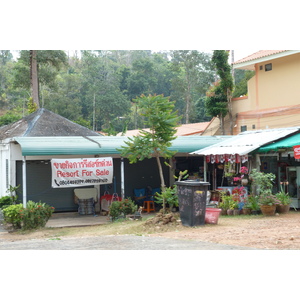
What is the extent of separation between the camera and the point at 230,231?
450 inches

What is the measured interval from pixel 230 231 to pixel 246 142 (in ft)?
22.4

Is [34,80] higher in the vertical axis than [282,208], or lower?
higher

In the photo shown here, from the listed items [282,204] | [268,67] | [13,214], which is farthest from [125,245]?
[268,67]

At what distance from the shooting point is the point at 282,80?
84.2 feet

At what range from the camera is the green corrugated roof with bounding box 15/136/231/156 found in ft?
50.9

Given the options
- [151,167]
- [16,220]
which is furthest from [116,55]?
[16,220]

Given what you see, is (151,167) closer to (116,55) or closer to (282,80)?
(282,80)

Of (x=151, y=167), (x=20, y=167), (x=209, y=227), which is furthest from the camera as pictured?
(x=151, y=167)

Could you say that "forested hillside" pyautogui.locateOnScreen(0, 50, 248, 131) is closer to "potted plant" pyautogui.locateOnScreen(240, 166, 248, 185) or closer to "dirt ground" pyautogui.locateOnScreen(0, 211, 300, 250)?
"potted plant" pyautogui.locateOnScreen(240, 166, 248, 185)

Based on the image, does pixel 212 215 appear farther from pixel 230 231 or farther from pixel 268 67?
pixel 268 67

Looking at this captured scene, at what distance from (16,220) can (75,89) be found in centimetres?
4229

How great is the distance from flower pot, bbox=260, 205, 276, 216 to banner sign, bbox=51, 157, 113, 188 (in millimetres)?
5581

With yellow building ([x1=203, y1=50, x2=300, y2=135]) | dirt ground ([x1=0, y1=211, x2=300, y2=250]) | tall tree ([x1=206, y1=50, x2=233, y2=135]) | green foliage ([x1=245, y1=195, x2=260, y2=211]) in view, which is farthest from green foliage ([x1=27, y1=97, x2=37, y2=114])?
green foliage ([x1=245, y1=195, x2=260, y2=211])

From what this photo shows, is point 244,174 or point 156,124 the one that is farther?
point 244,174
